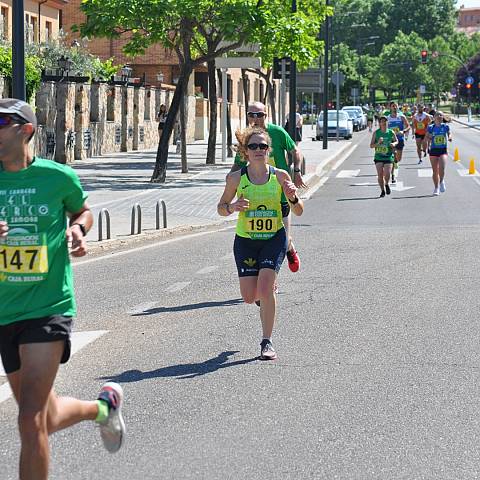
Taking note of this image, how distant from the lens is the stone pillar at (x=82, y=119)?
39125 mm

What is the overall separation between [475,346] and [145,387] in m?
2.68

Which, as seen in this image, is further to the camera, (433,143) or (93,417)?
(433,143)

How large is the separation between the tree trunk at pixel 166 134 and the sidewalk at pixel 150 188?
10.9 inches

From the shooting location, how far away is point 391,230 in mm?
19203

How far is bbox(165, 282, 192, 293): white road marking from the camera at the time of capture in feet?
41.5

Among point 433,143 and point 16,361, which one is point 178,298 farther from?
point 433,143

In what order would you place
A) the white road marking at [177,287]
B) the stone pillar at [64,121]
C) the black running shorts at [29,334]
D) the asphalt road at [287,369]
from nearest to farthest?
the black running shorts at [29,334]
the asphalt road at [287,369]
the white road marking at [177,287]
the stone pillar at [64,121]

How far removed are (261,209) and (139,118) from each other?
4079 cm

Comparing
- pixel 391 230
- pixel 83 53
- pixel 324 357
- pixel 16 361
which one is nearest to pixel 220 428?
pixel 16 361

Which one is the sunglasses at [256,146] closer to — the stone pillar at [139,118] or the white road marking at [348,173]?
the white road marking at [348,173]

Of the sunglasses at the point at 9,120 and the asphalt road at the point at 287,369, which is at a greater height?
the sunglasses at the point at 9,120

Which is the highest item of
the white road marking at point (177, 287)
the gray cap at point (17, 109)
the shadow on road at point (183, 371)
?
the gray cap at point (17, 109)

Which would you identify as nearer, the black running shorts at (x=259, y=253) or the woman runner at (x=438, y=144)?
the black running shorts at (x=259, y=253)

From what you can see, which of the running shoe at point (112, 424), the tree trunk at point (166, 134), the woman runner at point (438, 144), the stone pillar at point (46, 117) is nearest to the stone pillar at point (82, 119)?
the stone pillar at point (46, 117)
